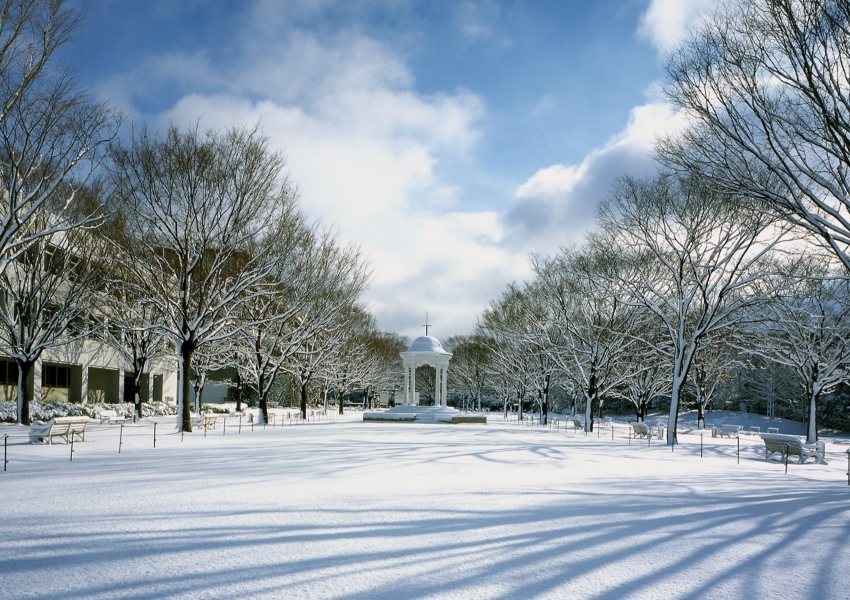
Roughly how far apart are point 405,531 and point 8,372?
35.2 metres

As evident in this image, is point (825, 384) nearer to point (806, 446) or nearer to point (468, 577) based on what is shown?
point (806, 446)

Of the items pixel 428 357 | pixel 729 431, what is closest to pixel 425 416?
pixel 428 357

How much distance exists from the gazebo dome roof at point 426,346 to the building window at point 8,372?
83.8 feet

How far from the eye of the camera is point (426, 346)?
148ft

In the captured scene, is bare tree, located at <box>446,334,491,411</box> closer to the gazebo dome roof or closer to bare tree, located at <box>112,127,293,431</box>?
the gazebo dome roof

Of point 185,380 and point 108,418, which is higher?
point 185,380

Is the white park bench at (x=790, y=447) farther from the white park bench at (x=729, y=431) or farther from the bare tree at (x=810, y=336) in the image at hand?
the white park bench at (x=729, y=431)

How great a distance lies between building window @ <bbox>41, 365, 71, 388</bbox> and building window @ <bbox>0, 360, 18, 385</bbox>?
7.02 ft

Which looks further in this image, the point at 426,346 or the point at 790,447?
the point at 426,346

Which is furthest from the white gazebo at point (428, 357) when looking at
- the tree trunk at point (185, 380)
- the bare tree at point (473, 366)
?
the tree trunk at point (185, 380)

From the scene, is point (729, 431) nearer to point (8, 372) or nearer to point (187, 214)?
point (187, 214)

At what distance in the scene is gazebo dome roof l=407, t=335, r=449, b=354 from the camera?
44.7 m

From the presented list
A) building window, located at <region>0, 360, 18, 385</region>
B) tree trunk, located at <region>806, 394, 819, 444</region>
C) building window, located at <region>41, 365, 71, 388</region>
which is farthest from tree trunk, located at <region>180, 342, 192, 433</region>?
tree trunk, located at <region>806, 394, 819, 444</region>

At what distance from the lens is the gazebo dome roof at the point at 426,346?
4466cm
